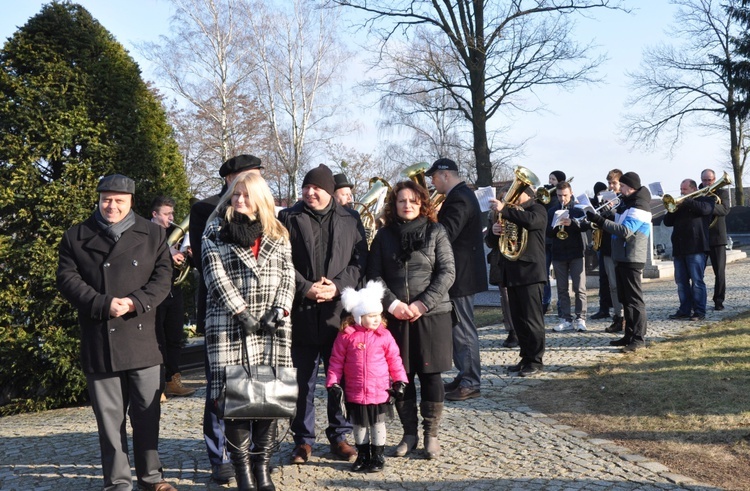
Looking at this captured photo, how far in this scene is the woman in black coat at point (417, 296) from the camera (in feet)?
16.2

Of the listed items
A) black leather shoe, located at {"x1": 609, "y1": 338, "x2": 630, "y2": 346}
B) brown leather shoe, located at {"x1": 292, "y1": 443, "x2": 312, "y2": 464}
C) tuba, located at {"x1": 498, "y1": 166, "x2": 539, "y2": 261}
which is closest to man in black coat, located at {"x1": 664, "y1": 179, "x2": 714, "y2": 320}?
black leather shoe, located at {"x1": 609, "y1": 338, "x2": 630, "y2": 346}

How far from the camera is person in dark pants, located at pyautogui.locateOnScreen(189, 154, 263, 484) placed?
4.61m

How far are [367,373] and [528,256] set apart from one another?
123 inches

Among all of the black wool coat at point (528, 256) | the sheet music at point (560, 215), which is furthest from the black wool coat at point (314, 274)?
the sheet music at point (560, 215)

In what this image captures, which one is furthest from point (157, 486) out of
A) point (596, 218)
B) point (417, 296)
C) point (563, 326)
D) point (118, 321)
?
point (563, 326)

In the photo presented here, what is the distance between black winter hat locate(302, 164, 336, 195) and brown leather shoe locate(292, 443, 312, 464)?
1775mm

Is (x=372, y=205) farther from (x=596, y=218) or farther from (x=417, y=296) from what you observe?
(x=417, y=296)

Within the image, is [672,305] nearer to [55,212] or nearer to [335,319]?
[335,319]

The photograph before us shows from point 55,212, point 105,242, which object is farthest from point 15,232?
point 105,242

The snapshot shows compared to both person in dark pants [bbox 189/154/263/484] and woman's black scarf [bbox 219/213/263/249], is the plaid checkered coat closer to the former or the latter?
woman's black scarf [bbox 219/213/263/249]

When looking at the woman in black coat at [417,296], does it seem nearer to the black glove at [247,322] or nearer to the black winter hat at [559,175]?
the black glove at [247,322]

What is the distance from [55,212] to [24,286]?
0.76 metres

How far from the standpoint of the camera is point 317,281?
4879mm

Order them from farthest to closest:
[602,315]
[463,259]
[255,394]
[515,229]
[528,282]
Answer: [602,315]
[515,229]
[528,282]
[463,259]
[255,394]
